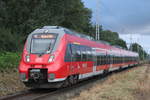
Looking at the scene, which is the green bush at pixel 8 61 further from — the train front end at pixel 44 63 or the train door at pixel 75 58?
the train door at pixel 75 58

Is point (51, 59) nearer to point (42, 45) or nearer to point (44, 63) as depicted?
point (44, 63)

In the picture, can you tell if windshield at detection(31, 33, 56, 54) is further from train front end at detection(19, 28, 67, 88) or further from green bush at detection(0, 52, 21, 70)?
green bush at detection(0, 52, 21, 70)

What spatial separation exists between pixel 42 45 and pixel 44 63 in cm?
117

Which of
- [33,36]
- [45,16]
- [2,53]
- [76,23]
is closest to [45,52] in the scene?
[33,36]

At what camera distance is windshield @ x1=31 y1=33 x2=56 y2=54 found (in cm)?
1263

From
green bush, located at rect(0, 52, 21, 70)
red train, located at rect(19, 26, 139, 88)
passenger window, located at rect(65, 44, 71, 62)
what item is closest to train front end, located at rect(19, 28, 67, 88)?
red train, located at rect(19, 26, 139, 88)

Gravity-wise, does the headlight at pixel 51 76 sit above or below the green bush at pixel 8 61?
below

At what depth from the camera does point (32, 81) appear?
484 inches

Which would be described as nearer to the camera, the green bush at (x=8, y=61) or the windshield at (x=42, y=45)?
the windshield at (x=42, y=45)

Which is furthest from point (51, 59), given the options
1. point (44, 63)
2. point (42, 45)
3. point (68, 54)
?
point (68, 54)

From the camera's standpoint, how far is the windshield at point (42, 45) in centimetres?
1263

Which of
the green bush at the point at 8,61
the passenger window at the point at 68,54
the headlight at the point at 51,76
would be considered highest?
the passenger window at the point at 68,54

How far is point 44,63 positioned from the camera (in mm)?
12109

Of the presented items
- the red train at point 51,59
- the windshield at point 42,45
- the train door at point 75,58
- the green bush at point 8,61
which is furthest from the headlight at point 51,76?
the green bush at point 8,61
